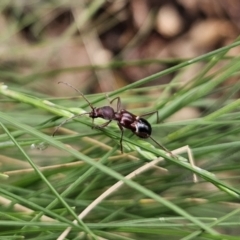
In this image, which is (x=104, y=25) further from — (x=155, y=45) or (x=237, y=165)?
(x=237, y=165)

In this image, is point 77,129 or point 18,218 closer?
point 18,218

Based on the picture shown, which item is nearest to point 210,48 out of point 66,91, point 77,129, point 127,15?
point 127,15

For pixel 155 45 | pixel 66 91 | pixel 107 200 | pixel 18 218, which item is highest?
pixel 155 45

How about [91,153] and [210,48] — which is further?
[210,48]

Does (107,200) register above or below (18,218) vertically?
above

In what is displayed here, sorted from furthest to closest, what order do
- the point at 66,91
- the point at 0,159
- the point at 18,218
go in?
the point at 66,91
the point at 0,159
the point at 18,218

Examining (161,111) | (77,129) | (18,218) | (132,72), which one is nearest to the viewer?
(18,218)

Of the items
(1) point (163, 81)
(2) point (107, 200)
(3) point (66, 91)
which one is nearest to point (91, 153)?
(2) point (107, 200)

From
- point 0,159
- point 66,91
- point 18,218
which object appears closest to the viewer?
point 18,218

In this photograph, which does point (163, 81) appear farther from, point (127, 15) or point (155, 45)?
point (127, 15)

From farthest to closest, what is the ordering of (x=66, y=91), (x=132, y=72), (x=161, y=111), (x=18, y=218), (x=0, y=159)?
(x=132, y=72)
(x=66, y=91)
(x=0, y=159)
(x=161, y=111)
(x=18, y=218)
